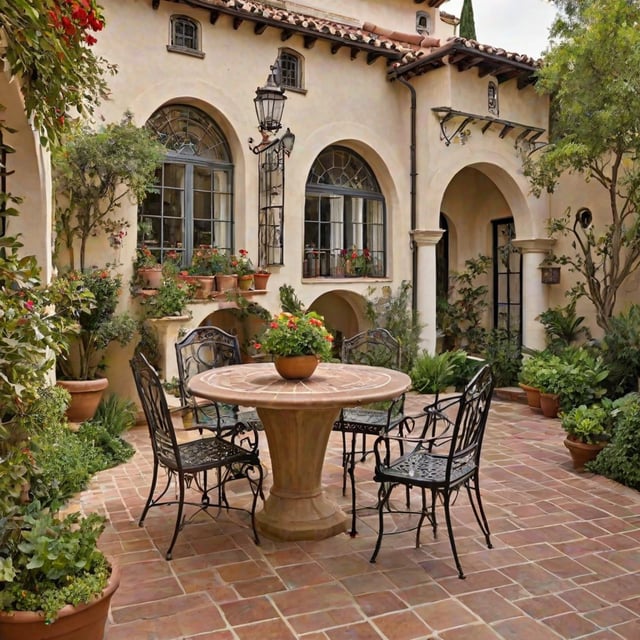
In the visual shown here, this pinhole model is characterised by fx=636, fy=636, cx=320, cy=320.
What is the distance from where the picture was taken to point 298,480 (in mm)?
4527

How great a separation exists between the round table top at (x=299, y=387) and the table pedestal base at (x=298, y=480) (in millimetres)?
191

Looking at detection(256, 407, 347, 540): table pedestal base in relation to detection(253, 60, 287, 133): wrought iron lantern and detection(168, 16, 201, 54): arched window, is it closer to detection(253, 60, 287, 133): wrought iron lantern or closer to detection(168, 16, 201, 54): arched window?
detection(253, 60, 287, 133): wrought iron lantern

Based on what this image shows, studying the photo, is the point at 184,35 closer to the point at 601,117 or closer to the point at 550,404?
the point at 601,117

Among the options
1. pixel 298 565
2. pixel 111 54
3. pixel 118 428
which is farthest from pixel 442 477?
pixel 111 54

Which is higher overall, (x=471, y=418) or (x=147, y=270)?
(x=147, y=270)

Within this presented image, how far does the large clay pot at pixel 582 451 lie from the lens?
232 inches

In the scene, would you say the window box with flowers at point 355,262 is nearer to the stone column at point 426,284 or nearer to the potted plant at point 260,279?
the stone column at point 426,284

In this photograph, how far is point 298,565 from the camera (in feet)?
12.8

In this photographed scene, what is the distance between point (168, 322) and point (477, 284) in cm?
717

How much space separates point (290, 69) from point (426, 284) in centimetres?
404

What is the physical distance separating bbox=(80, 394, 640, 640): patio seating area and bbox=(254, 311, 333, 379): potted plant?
3.84 ft

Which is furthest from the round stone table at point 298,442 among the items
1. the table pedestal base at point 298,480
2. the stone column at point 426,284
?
the stone column at point 426,284

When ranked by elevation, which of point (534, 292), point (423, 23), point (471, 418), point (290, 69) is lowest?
point (471, 418)

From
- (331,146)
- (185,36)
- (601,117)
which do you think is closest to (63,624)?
(185,36)
